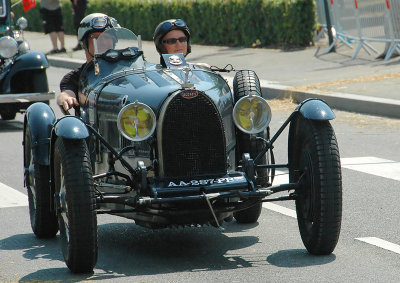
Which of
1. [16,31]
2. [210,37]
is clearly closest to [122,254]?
[16,31]

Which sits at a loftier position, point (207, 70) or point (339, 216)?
point (207, 70)

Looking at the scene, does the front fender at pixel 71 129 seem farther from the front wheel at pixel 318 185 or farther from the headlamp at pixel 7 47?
the headlamp at pixel 7 47

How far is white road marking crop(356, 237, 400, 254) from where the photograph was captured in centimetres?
641

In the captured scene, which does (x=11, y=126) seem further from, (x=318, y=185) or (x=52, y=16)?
(x=52, y=16)

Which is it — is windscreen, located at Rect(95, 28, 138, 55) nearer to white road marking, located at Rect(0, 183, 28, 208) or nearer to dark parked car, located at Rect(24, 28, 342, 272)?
dark parked car, located at Rect(24, 28, 342, 272)

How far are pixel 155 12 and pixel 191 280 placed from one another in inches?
837

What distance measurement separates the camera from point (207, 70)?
268 inches

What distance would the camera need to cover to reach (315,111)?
6.19 m

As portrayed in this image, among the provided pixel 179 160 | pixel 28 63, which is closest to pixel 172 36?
pixel 179 160

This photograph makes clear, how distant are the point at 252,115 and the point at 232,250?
0.93 metres

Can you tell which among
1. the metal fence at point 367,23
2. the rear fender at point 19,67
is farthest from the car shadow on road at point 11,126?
the metal fence at point 367,23

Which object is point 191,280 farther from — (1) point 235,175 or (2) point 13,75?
(2) point 13,75

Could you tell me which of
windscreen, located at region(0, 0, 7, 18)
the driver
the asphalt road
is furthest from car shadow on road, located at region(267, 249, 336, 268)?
windscreen, located at region(0, 0, 7, 18)

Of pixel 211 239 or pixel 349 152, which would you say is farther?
pixel 349 152
